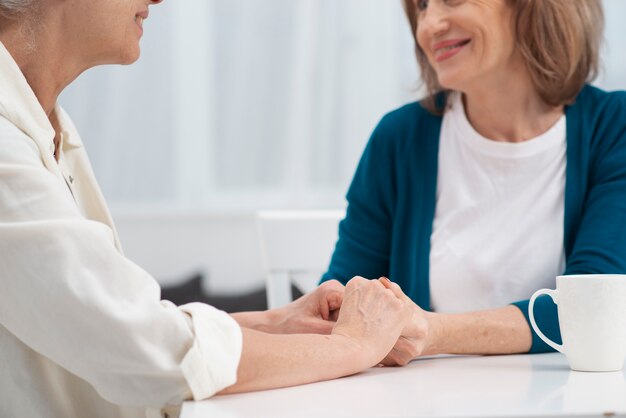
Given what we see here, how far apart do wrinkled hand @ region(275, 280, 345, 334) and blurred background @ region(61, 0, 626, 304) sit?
2.05 m

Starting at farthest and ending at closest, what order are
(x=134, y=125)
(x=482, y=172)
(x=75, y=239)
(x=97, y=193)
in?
1. (x=134, y=125)
2. (x=482, y=172)
3. (x=97, y=193)
4. (x=75, y=239)

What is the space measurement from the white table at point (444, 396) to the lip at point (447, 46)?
0.72m

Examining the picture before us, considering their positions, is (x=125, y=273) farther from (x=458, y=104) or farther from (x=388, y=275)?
(x=458, y=104)

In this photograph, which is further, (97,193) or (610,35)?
(610,35)

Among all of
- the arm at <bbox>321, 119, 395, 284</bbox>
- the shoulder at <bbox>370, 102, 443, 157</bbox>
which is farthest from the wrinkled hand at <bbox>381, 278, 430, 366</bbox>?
the shoulder at <bbox>370, 102, 443, 157</bbox>

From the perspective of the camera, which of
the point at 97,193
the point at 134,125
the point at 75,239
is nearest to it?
the point at 75,239

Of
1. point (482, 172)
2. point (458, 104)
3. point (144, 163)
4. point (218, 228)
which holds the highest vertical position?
point (458, 104)

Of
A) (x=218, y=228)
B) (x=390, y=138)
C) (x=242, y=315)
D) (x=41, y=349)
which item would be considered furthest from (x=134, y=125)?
(x=41, y=349)

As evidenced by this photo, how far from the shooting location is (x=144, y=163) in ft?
11.0

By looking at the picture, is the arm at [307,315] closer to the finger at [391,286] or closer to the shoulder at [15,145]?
the finger at [391,286]

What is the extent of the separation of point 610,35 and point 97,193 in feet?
8.73

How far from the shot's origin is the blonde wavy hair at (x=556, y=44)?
5.33 ft

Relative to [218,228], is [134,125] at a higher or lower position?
higher

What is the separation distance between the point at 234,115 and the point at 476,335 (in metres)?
2.27
